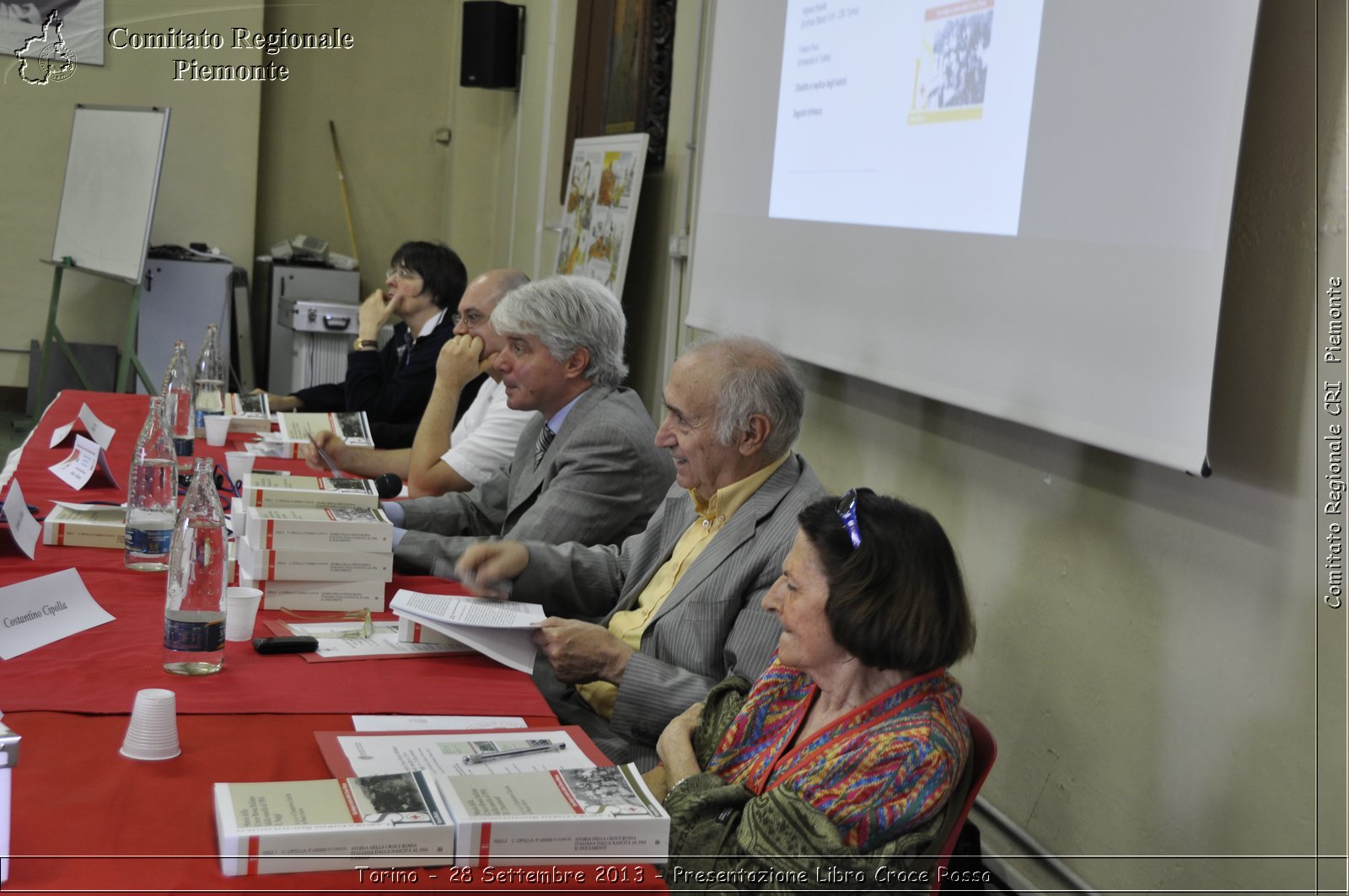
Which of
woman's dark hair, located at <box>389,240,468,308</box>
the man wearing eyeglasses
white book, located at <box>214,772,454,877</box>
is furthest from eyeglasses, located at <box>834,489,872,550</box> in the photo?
woman's dark hair, located at <box>389,240,468,308</box>

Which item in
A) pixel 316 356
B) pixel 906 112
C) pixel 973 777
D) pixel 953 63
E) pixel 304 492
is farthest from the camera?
pixel 316 356

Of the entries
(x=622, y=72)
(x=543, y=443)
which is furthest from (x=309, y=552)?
(x=622, y=72)

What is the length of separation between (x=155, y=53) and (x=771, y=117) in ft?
18.1

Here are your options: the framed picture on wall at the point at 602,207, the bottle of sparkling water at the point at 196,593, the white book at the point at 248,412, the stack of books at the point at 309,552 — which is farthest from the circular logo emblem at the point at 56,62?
the bottle of sparkling water at the point at 196,593

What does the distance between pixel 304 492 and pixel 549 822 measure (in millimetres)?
1130

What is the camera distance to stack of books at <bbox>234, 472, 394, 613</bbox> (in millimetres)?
1944

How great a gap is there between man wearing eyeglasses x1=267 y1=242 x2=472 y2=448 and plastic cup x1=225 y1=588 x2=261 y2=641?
8.40ft

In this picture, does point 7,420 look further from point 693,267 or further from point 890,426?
point 890,426

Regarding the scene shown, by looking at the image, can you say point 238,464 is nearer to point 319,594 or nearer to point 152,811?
point 319,594

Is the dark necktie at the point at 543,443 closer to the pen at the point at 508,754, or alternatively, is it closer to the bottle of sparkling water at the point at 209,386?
the bottle of sparkling water at the point at 209,386

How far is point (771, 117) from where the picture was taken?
11.3ft

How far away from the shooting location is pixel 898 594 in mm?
1513

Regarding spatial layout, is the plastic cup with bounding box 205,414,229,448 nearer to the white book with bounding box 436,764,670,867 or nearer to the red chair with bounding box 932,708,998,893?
the white book with bounding box 436,764,670,867

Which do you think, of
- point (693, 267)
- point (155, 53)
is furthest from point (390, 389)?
point (155, 53)
